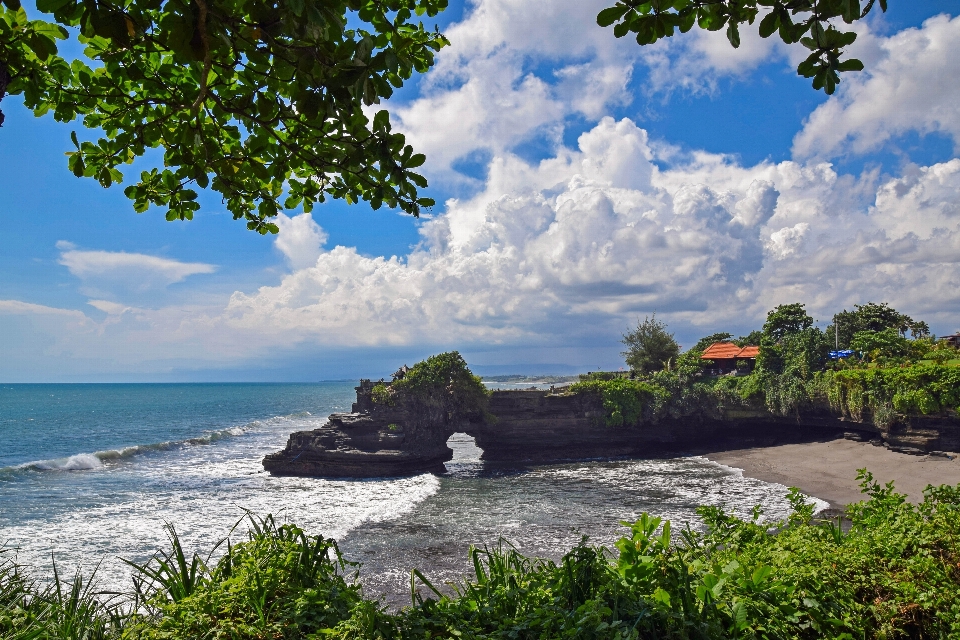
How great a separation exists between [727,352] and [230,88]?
38697 millimetres

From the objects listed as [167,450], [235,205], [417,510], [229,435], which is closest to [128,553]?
[417,510]

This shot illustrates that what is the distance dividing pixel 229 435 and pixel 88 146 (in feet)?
158

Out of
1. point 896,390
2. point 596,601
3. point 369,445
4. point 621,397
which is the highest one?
point 896,390

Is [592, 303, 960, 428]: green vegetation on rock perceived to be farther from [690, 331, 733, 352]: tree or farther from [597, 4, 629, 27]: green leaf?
[597, 4, 629, 27]: green leaf

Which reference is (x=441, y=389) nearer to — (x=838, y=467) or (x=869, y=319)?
(x=838, y=467)

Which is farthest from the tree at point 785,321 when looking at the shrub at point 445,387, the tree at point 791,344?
the shrub at point 445,387

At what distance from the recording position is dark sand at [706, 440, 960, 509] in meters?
19.8

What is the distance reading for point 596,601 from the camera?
2.59 m

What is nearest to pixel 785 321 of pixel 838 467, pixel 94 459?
pixel 838 467

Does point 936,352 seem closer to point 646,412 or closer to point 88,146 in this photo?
point 646,412

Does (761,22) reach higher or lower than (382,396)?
higher

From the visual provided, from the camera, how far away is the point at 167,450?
37312mm

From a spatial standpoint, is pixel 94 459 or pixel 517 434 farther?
pixel 94 459

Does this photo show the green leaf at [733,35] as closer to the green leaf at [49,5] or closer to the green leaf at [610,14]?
the green leaf at [610,14]
